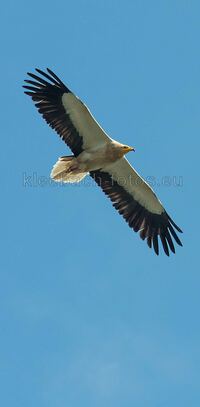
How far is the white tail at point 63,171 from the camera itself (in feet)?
54.4

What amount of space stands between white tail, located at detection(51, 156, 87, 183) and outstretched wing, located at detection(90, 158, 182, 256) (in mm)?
715

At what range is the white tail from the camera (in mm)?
16578

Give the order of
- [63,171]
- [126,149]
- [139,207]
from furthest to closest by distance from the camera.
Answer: [139,207]
[63,171]
[126,149]

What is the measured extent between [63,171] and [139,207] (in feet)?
5.86

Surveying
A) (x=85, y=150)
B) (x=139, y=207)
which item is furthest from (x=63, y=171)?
(x=139, y=207)

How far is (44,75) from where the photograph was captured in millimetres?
16484

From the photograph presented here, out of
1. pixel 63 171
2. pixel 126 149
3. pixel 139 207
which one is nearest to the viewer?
pixel 126 149

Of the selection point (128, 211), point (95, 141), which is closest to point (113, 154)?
point (95, 141)

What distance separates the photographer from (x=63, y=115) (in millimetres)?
16562

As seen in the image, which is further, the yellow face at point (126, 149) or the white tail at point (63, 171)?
the white tail at point (63, 171)

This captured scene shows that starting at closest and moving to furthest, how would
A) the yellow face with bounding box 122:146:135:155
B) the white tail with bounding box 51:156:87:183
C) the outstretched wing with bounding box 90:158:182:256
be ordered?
1. the yellow face with bounding box 122:146:135:155
2. the white tail with bounding box 51:156:87:183
3. the outstretched wing with bounding box 90:158:182:256

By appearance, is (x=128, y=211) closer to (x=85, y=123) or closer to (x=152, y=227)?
(x=152, y=227)

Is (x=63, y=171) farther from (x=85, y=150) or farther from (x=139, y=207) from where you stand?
(x=139, y=207)

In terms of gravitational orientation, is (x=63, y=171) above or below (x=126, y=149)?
above
